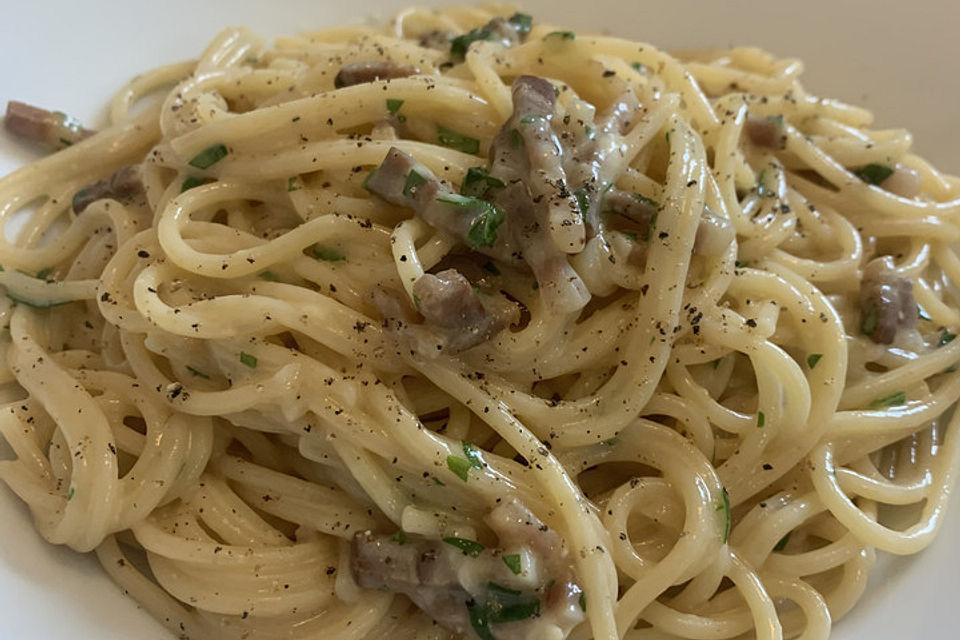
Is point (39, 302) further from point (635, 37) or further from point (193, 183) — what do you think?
point (635, 37)

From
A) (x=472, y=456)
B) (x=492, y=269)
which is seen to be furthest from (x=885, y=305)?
(x=472, y=456)

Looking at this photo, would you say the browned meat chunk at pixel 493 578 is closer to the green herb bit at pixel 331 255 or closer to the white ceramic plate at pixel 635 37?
the white ceramic plate at pixel 635 37

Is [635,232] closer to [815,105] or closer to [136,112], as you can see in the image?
[815,105]

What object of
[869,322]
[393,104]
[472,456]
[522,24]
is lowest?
[869,322]

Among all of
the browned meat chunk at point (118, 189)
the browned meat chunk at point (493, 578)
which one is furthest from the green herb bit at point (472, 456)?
the browned meat chunk at point (118, 189)

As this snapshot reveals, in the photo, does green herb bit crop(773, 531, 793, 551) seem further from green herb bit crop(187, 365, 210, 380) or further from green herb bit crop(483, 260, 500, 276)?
green herb bit crop(187, 365, 210, 380)

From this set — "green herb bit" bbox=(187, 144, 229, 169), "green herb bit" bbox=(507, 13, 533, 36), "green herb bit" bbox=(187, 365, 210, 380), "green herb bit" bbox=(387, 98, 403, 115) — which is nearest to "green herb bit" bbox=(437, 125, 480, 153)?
"green herb bit" bbox=(387, 98, 403, 115)
